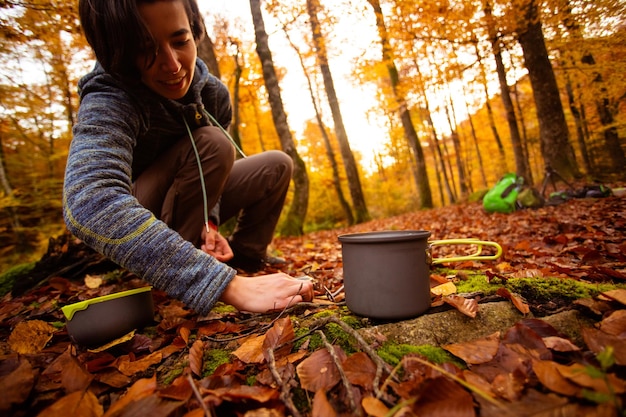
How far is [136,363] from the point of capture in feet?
2.83

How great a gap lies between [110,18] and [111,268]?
1632 mm

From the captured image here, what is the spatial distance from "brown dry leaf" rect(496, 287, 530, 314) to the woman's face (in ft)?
4.93

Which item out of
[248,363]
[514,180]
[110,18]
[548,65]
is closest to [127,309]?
[248,363]

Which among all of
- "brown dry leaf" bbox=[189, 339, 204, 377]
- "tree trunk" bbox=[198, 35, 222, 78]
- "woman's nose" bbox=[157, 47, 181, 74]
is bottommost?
"brown dry leaf" bbox=[189, 339, 204, 377]

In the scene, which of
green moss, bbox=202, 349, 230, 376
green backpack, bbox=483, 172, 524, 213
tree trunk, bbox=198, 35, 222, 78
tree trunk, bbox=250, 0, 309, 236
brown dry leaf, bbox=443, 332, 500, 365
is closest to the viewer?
brown dry leaf, bbox=443, 332, 500, 365

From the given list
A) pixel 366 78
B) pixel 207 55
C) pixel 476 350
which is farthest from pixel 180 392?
pixel 366 78

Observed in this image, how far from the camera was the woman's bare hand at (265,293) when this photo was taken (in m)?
1.03

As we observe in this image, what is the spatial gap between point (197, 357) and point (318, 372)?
0.37 m

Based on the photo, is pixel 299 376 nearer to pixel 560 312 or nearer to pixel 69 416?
pixel 69 416

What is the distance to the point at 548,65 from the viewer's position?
4820 millimetres

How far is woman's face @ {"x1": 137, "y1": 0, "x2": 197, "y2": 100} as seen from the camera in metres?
1.16

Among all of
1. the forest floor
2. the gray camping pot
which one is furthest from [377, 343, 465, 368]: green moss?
the gray camping pot

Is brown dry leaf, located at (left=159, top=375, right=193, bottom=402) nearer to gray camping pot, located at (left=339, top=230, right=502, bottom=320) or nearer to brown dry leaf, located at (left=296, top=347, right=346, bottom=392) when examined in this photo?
brown dry leaf, located at (left=296, top=347, right=346, bottom=392)

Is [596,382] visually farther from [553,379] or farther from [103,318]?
[103,318]
